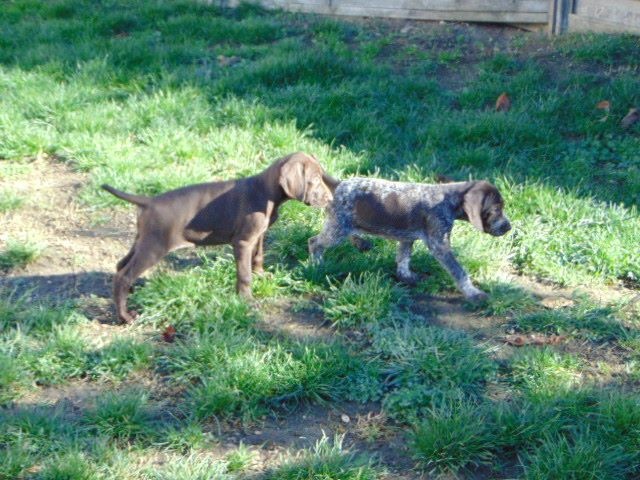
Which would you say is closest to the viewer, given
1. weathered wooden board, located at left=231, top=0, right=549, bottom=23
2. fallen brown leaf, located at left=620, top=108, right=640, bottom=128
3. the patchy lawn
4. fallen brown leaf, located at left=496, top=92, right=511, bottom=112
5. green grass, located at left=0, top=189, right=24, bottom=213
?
the patchy lawn

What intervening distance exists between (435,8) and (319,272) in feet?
17.7

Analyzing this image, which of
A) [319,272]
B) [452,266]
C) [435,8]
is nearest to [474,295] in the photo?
[452,266]

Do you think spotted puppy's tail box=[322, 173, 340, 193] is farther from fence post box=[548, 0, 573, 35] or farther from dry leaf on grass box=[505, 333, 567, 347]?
fence post box=[548, 0, 573, 35]

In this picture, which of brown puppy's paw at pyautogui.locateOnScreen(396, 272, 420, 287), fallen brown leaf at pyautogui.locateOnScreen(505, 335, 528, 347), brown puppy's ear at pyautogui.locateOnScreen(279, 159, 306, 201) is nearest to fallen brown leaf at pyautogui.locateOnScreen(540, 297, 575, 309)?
fallen brown leaf at pyautogui.locateOnScreen(505, 335, 528, 347)

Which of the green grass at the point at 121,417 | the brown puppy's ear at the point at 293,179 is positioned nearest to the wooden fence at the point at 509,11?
the brown puppy's ear at the point at 293,179

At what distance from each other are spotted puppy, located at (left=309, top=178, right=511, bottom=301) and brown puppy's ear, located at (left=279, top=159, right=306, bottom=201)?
1.25ft

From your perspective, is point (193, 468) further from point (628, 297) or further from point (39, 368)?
point (628, 297)

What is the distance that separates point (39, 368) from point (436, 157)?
157 inches

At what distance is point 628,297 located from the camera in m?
6.52

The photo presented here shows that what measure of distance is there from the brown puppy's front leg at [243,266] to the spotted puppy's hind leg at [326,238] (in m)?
0.57

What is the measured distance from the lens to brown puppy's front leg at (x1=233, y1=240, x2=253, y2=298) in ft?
20.5

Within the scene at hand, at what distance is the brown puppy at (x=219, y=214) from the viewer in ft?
20.1

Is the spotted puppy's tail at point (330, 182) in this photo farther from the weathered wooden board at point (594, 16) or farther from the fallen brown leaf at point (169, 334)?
the weathered wooden board at point (594, 16)

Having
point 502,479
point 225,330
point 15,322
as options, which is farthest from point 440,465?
point 15,322
